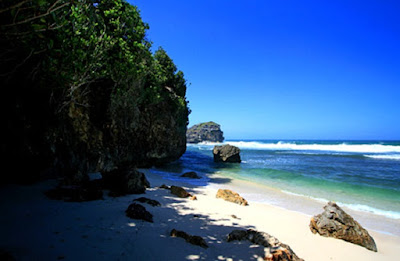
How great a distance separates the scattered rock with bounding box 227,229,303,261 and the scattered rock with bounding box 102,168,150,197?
439 centimetres

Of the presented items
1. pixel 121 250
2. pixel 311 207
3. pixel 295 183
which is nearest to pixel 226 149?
pixel 295 183

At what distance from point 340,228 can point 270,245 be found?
2.63 m

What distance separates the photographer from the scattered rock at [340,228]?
16.4ft

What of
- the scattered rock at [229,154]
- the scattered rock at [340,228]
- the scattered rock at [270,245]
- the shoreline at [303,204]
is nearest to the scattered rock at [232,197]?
the shoreline at [303,204]

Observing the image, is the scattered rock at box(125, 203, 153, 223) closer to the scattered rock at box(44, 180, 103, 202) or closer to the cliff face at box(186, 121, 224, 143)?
the scattered rock at box(44, 180, 103, 202)

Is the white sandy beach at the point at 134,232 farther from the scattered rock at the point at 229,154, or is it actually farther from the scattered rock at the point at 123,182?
the scattered rock at the point at 229,154

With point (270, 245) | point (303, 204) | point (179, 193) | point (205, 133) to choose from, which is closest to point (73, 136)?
point (179, 193)

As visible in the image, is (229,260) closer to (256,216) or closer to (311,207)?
(256,216)

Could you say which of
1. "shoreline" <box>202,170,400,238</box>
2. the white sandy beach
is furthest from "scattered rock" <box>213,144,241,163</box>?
the white sandy beach

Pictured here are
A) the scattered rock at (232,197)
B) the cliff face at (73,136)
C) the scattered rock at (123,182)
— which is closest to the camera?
the cliff face at (73,136)

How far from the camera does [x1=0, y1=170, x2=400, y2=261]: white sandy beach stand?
316 centimetres

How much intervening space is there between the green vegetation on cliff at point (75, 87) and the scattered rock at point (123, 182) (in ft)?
4.46

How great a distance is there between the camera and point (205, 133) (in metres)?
89.4

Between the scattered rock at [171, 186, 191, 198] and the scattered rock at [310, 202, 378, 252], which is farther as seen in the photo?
the scattered rock at [171, 186, 191, 198]
